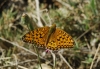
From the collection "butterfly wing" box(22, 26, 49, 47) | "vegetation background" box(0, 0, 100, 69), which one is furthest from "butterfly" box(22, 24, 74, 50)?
"vegetation background" box(0, 0, 100, 69)

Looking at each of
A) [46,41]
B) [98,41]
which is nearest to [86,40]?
[98,41]

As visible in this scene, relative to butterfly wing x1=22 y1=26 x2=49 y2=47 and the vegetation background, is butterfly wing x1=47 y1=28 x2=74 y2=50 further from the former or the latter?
the vegetation background

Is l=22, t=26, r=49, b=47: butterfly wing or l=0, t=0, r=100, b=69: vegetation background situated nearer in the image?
l=22, t=26, r=49, b=47: butterfly wing

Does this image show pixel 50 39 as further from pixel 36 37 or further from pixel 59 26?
pixel 59 26

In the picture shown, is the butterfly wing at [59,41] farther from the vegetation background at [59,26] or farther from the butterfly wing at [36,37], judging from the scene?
the vegetation background at [59,26]

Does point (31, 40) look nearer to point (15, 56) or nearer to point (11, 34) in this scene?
point (15, 56)

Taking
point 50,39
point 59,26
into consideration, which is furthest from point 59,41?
point 59,26
